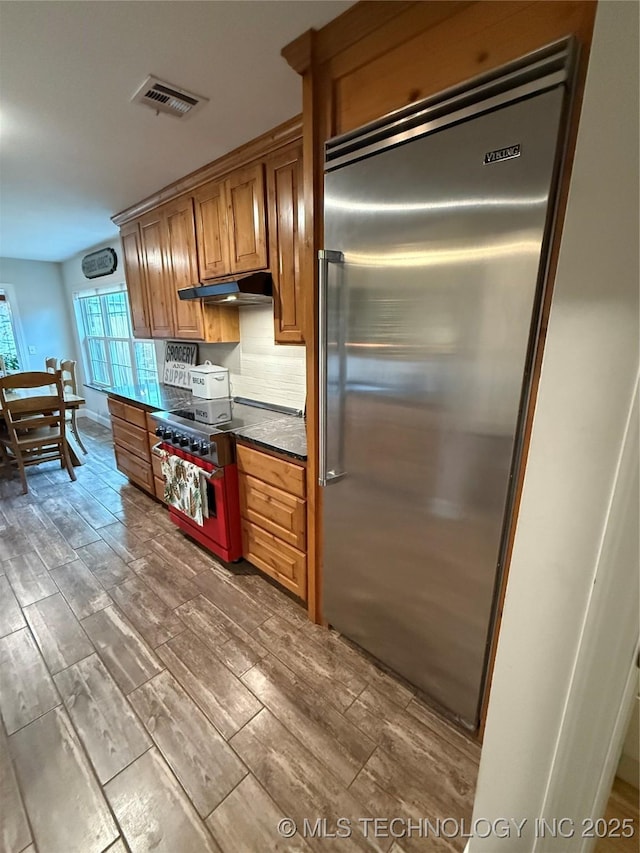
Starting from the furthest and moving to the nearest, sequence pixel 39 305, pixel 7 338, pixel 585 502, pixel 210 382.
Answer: pixel 39 305 → pixel 7 338 → pixel 210 382 → pixel 585 502

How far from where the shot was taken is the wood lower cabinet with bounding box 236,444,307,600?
1814mm

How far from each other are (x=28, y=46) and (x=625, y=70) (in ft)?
6.11

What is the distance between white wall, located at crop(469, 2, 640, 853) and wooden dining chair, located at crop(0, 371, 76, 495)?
4062 mm

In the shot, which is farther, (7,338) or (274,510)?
(7,338)

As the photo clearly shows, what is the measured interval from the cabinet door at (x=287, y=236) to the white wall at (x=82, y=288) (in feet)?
11.4

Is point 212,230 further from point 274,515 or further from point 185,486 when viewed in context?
point 274,515

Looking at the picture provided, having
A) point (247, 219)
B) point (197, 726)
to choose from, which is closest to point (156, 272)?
point (247, 219)

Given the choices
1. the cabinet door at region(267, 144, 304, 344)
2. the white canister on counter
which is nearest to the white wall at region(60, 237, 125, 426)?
the white canister on counter

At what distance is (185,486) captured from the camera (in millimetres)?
2314

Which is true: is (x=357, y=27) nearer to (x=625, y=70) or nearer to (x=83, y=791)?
(x=625, y=70)

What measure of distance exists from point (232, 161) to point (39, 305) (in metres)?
5.56

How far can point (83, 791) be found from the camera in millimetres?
1214

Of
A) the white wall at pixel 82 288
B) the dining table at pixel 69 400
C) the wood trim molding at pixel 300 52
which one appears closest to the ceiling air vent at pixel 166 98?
the wood trim molding at pixel 300 52

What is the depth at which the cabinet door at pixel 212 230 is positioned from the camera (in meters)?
2.26
